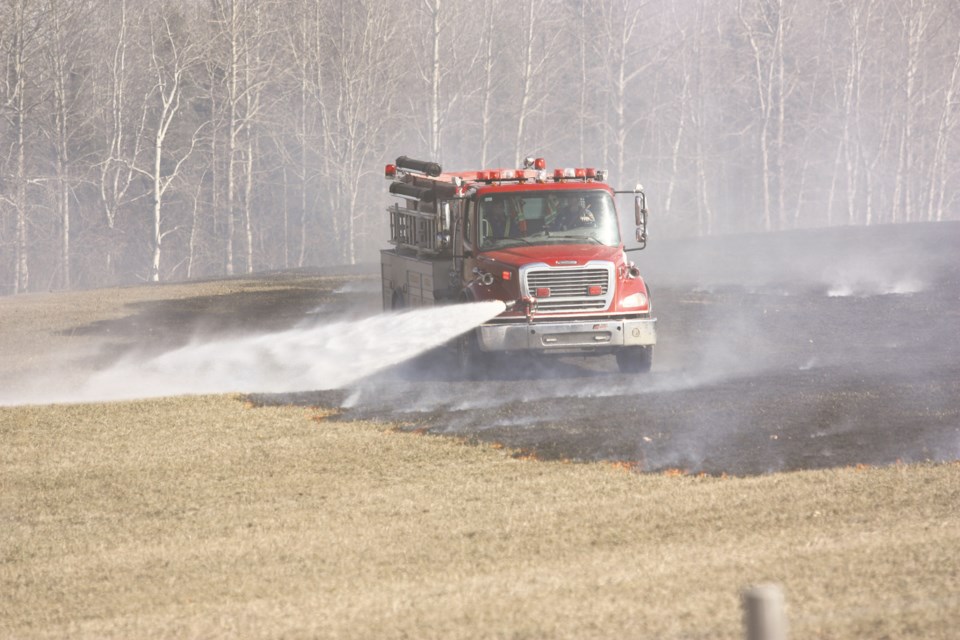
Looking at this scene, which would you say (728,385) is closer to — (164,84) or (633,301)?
(633,301)

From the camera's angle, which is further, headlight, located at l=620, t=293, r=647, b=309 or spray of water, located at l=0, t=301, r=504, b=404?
spray of water, located at l=0, t=301, r=504, b=404

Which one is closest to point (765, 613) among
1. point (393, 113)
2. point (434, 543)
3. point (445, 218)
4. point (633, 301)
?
point (434, 543)

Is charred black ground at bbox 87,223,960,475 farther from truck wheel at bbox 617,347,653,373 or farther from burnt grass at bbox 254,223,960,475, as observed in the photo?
truck wheel at bbox 617,347,653,373

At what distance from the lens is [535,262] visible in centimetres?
1816

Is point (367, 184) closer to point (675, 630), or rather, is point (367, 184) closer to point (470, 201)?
point (470, 201)

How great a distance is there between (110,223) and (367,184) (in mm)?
18115


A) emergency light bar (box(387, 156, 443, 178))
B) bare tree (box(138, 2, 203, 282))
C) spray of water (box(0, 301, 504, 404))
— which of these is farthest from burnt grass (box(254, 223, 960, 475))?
bare tree (box(138, 2, 203, 282))

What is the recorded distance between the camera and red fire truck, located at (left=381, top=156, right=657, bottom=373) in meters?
18.1

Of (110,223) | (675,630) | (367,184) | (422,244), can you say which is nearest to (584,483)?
(675,630)

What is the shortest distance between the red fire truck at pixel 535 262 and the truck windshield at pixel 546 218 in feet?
0.05

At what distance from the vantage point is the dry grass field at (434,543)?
753cm

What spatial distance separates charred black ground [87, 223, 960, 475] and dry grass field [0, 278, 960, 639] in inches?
41.1

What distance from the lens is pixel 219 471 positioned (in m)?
13.1

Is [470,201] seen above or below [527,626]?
above
